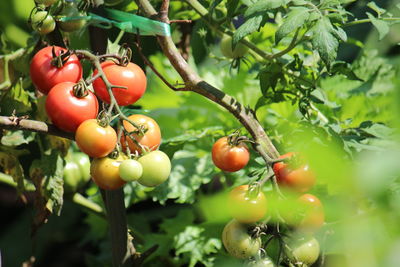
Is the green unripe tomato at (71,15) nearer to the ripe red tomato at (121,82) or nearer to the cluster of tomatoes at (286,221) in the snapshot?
the ripe red tomato at (121,82)

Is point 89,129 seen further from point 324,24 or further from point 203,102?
point 203,102

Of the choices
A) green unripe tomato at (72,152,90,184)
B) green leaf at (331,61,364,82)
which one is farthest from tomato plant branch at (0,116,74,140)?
green unripe tomato at (72,152,90,184)

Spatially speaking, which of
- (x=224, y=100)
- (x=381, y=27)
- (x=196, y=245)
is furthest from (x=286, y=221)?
(x=196, y=245)

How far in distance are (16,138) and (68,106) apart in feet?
0.86

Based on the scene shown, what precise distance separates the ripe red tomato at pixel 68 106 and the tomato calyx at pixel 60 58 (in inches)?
0.9

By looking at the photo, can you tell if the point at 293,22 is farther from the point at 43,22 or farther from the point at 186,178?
the point at 186,178

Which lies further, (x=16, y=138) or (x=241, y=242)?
(x=16, y=138)

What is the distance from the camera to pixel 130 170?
0.51 m

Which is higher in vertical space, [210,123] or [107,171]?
[107,171]

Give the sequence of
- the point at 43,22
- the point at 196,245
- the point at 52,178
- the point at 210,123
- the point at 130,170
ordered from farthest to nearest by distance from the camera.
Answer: the point at 210,123 → the point at 196,245 → the point at 52,178 → the point at 43,22 → the point at 130,170

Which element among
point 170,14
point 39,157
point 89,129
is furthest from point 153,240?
point 89,129

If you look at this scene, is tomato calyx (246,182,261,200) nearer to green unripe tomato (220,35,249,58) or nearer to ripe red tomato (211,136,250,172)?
ripe red tomato (211,136,250,172)

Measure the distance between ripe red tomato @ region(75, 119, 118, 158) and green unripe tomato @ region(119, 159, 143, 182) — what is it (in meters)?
0.03

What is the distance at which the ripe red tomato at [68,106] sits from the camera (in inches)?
21.3
